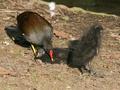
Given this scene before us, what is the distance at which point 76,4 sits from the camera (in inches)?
507

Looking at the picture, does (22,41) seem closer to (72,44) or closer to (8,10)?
(72,44)

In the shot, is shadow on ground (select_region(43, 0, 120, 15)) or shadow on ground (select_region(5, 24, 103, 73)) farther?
shadow on ground (select_region(43, 0, 120, 15))

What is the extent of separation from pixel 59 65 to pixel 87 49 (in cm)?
56

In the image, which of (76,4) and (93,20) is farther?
(76,4)

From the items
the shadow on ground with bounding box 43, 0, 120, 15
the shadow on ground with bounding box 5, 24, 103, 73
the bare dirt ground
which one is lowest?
the shadow on ground with bounding box 43, 0, 120, 15

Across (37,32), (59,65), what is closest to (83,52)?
(59,65)

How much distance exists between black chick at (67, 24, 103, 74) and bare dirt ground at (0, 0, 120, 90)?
0.47 ft

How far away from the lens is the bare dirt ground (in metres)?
7.17

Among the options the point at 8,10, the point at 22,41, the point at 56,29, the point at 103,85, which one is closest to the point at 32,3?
the point at 8,10

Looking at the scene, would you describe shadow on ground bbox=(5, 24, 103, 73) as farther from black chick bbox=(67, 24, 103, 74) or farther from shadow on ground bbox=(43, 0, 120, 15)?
shadow on ground bbox=(43, 0, 120, 15)

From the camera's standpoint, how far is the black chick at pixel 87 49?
298 inches

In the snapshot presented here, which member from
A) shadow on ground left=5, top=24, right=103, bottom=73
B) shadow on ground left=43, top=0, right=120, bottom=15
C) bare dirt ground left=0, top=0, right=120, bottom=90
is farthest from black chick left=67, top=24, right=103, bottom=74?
shadow on ground left=43, top=0, right=120, bottom=15

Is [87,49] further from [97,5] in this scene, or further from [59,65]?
[97,5]

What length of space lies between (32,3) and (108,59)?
332cm
